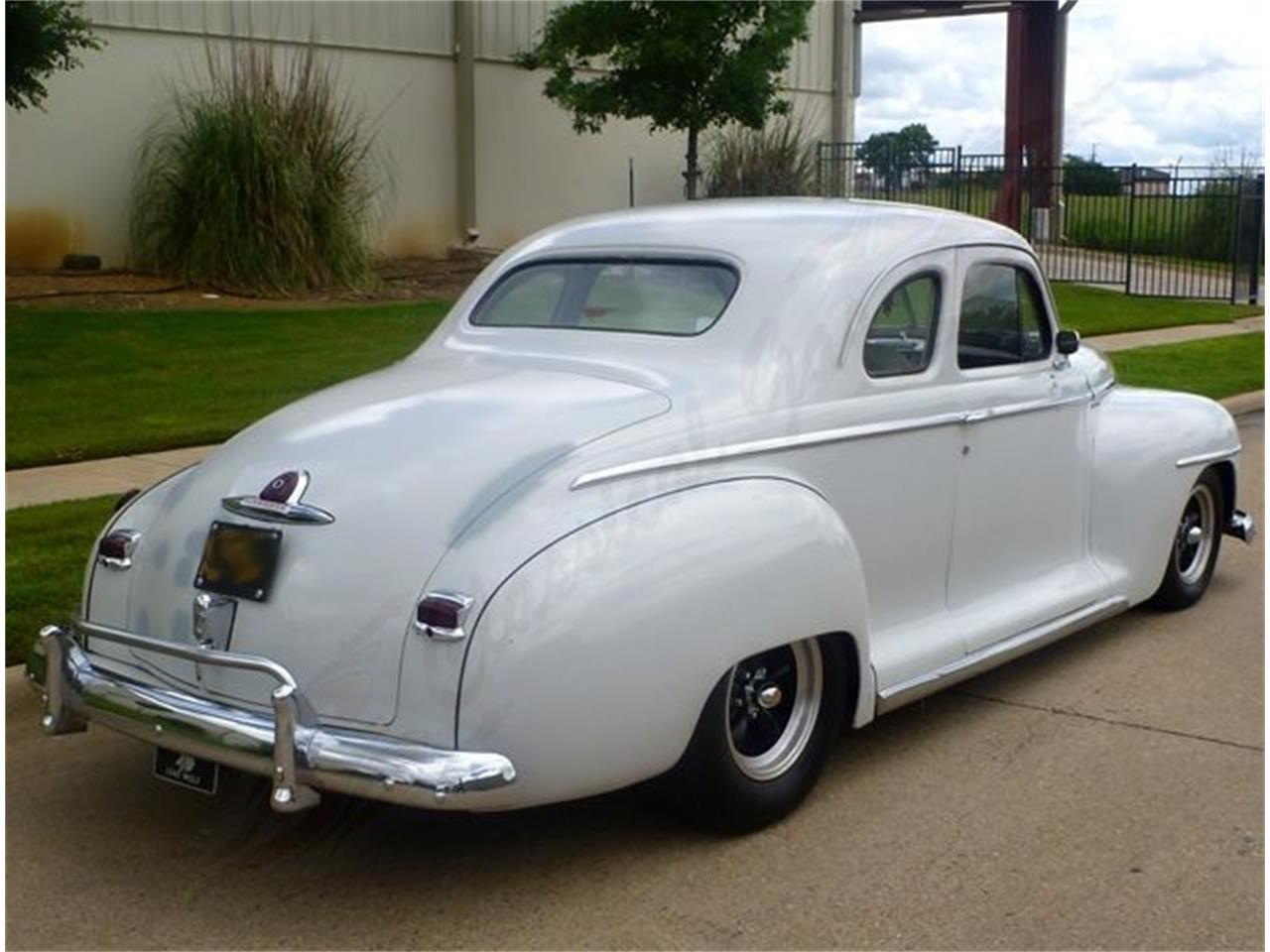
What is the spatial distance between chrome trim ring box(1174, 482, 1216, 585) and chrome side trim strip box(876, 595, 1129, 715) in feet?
2.59

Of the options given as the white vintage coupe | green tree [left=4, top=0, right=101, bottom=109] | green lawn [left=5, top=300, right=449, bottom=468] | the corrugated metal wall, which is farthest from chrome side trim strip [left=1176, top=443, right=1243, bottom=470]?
the corrugated metal wall

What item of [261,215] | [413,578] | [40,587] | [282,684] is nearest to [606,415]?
[413,578]

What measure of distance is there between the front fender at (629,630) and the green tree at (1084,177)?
132 inches

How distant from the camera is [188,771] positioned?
13.5 ft

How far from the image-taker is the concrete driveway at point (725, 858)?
3.86 metres

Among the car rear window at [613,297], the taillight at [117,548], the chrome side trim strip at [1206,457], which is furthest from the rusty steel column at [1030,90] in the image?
the taillight at [117,548]

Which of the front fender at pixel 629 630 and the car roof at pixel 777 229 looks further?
the car roof at pixel 777 229

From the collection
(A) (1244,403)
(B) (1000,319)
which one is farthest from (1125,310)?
(B) (1000,319)

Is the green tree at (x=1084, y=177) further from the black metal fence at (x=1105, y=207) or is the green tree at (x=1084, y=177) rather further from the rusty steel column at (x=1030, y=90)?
the rusty steel column at (x=1030, y=90)

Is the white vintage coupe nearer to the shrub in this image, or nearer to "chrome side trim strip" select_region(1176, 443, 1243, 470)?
"chrome side trim strip" select_region(1176, 443, 1243, 470)

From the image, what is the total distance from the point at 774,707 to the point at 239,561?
5.00 feet

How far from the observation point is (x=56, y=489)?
823 centimetres

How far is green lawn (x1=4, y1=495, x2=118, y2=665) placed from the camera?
590 centimetres

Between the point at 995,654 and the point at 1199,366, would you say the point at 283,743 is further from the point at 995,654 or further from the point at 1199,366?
the point at 1199,366
